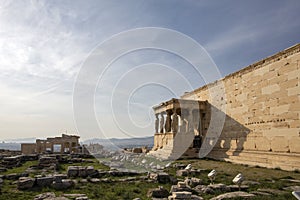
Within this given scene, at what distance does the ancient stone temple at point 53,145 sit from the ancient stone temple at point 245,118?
11228mm

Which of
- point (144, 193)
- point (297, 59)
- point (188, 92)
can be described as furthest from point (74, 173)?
point (188, 92)

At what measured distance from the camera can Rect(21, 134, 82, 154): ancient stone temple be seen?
96.5 feet

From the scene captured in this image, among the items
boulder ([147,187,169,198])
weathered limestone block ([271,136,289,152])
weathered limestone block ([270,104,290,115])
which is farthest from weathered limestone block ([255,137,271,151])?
boulder ([147,187,169,198])

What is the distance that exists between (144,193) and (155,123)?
68.9 ft

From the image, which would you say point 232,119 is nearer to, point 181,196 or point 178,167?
point 178,167

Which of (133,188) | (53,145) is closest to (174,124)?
(133,188)

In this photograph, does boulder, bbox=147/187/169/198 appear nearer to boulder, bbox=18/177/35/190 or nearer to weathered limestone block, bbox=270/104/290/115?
boulder, bbox=18/177/35/190

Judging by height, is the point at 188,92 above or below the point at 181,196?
above

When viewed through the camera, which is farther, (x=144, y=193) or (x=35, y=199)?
(x=144, y=193)

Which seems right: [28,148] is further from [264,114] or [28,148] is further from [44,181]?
[264,114]

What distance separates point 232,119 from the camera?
805 inches

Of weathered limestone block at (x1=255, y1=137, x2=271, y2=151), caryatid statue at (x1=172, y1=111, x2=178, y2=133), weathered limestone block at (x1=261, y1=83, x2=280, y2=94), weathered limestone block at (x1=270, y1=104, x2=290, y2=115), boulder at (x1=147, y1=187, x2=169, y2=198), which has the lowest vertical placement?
boulder at (x1=147, y1=187, x2=169, y2=198)

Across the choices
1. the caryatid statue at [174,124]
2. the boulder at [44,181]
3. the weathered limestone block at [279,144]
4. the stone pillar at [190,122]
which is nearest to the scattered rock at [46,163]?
the boulder at [44,181]

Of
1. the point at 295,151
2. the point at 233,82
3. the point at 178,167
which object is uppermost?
the point at 233,82
